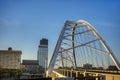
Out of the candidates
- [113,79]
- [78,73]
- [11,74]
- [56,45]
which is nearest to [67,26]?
[56,45]

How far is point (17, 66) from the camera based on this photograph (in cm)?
17300

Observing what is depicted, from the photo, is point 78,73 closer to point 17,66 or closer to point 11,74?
point 11,74

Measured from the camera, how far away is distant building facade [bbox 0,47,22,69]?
17125 cm

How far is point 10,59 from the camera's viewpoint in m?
176

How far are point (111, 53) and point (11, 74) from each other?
8515 centimetres

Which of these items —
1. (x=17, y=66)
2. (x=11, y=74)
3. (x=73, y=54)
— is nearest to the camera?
(x=73, y=54)

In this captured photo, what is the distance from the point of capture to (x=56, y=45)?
1668 inches

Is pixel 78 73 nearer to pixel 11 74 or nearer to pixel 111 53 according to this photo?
pixel 111 53

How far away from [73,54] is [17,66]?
395 feet

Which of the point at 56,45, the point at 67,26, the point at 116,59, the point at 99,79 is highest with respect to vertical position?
the point at 67,26

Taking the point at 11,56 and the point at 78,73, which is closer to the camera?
the point at 78,73

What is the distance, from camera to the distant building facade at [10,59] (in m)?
171

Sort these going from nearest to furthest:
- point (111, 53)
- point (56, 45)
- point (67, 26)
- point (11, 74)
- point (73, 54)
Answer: point (56, 45) < point (111, 53) < point (67, 26) < point (73, 54) < point (11, 74)

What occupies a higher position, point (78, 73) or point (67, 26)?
point (67, 26)
